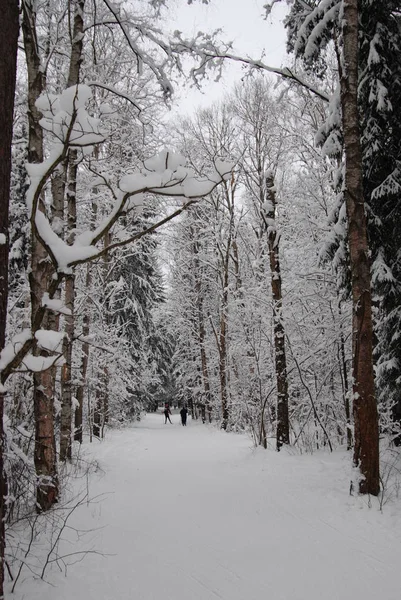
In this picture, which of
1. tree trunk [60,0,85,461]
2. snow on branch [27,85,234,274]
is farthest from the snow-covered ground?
snow on branch [27,85,234,274]

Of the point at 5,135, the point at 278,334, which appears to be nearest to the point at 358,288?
the point at 278,334

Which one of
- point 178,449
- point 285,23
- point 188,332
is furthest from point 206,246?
point 285,23

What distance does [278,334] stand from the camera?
31.0ft

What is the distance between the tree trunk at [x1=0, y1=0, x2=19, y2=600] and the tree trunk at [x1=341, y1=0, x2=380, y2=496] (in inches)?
174

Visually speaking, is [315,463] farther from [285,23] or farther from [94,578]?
[285,23]

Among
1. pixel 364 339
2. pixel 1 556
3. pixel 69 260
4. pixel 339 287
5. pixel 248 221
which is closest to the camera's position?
pixel 69 260

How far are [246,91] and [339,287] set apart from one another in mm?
9676

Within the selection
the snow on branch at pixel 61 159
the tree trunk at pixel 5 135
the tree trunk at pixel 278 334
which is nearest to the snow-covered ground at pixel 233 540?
the tree trunk at pixel 5 135

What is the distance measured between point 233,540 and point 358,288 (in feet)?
11.4

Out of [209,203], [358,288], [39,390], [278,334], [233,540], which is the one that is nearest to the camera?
[233,540]

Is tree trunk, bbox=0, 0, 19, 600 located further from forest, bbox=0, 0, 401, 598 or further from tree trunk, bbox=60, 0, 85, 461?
tree trunk, bbox=60, 0, 85, 461

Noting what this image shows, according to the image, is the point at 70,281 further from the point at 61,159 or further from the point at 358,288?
the point at 61,159

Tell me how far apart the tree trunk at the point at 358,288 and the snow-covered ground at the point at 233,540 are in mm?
576

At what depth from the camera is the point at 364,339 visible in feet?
17.1
